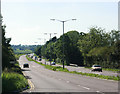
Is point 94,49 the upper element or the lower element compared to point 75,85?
upper

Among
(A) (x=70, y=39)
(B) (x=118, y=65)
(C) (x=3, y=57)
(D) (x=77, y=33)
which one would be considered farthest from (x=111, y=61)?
(D) (x=77, y=33)

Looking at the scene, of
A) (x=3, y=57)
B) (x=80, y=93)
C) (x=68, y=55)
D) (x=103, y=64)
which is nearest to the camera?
(x=80, y=93)

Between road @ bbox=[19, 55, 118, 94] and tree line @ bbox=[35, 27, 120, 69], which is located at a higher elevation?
tree line @ bbox=[35, 27, 120, 69]

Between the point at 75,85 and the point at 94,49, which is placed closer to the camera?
the point at 75,85

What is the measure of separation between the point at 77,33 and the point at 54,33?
155ft

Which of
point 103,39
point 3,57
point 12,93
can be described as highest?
Answer: point 103,39

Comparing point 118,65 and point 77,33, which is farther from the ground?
point 77,33

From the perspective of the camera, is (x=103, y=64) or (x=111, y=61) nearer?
(x=111, y=61)

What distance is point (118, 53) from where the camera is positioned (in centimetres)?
5550

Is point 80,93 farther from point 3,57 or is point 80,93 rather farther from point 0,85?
point 3,57

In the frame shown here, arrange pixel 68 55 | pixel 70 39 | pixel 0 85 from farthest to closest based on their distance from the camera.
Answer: pixel 70 39, pixel 68 55, pixel 0 85

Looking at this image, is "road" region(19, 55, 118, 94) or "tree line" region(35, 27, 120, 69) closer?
"road" region(19, 55, 118, 94)

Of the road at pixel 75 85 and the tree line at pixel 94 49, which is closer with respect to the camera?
the road at pixel 75 85

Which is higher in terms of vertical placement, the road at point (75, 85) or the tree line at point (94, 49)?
the tree line at point (94, 49)
